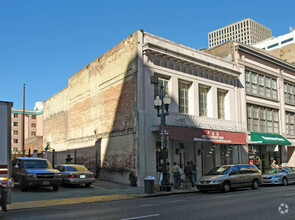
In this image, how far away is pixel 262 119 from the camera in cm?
3181

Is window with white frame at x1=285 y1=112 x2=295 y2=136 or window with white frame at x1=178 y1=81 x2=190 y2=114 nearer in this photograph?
window with white frame at x1=178 y1=81 x2=190 y2=114

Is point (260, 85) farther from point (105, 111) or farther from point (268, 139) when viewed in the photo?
point (105, 111)

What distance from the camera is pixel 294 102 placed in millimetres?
36500

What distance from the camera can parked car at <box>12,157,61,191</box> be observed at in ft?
56.0

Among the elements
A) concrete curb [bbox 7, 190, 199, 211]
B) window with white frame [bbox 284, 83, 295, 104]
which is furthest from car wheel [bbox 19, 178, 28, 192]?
window with white frame [bbox 284, 83, 295, 104]

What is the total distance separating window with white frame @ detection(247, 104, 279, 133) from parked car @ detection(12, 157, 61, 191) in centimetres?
1881

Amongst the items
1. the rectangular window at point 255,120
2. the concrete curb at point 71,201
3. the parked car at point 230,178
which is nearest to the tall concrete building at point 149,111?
the rectangular window at point 255,120

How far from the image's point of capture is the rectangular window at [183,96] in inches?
974

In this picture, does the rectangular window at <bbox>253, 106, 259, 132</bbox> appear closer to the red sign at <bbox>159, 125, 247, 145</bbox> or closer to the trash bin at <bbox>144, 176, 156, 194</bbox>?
→ the red sign at <bbox>159, 125, 247, 145</bbox>

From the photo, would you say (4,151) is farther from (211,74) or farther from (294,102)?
(294,102)

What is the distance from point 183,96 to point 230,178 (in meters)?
8.50

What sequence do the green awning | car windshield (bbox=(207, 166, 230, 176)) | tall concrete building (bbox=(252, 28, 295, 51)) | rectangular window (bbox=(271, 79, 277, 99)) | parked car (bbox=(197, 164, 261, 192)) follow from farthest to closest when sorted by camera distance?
tall concrete building (bbox=(252, 28, 295, 51))
rectangular window (bbox=(271, 79, 277, 99))
the green awning
car windshield (bbox=(207, 166, 230, 176))
parked car (bbox=(197, 164, 261, 192))

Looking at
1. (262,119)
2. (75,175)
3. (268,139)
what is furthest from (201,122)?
(75,175)

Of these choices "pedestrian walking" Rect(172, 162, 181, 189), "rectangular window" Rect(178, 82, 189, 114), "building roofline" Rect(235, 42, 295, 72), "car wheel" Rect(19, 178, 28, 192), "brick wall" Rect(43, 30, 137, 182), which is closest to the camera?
"car wheel" Rect(19, 178, 28, 192)
